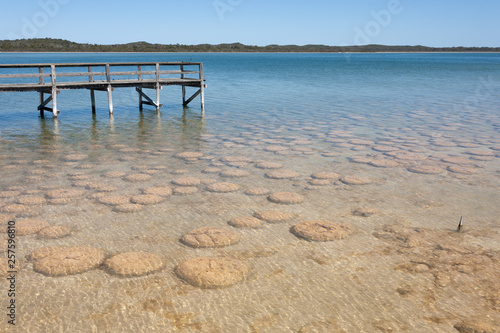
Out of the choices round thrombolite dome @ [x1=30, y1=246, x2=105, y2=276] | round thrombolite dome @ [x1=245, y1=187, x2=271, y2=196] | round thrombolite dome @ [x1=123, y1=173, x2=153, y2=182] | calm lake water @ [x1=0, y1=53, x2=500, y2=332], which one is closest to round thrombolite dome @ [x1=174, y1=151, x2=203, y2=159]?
calm lake water @ [x1=0, y1=53, x2=500, y2=332]

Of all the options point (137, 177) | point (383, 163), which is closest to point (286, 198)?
point (137, 177)

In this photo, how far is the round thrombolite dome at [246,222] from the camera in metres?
6.84

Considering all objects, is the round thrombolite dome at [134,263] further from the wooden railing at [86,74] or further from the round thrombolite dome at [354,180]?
the wooden railing at [86,74]

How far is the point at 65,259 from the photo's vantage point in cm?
559

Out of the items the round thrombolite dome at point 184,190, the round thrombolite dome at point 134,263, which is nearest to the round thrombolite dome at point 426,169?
the round thrombolite dome at point 184,190

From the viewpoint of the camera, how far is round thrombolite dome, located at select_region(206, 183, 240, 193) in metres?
8.63

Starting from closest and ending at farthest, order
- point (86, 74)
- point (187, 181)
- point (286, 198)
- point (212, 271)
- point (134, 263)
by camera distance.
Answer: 1. point (212, 271)
2. point (134, 263)
3. point (286, 198)
4. point (187, 181)
5. point (86, 74)

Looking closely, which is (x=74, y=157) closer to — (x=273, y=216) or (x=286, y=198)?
(x=286, y=198)

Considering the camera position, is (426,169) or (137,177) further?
(426,169)

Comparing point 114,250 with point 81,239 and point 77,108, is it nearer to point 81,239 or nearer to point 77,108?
point 81,239

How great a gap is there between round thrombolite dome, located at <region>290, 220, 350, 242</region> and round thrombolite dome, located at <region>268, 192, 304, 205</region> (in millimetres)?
1022

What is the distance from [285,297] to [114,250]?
2.51m

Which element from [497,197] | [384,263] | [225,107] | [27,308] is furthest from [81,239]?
[225,107]

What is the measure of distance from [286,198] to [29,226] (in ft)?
14.1
